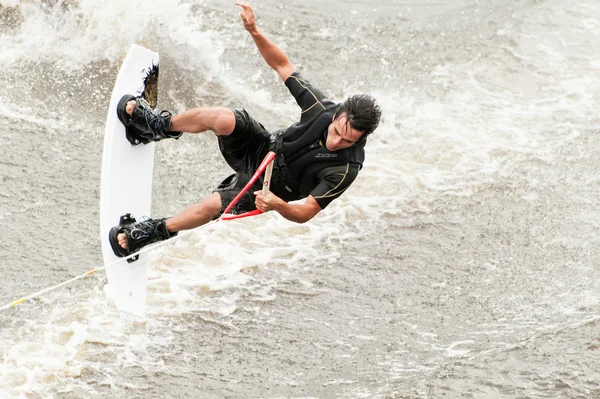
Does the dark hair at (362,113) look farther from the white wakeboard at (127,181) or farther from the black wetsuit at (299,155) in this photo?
the white wakeboard at (127,181)

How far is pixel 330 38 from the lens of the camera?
1118cm

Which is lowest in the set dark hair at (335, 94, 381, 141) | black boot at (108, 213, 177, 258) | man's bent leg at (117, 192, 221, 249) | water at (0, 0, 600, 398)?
water at (0, 0, 600, 398)

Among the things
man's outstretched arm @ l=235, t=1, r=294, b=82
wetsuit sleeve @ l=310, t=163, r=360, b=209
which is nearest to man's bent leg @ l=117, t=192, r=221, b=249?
wetsuit sleeve @ l=310, t=163, r=360, b=209

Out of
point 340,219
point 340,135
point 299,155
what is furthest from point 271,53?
point 340,219

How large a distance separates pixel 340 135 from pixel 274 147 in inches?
25.3

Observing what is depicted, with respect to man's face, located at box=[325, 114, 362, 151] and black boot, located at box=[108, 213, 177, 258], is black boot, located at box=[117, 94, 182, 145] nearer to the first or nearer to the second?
black boot, located at box=[108, 213, 177, 258]

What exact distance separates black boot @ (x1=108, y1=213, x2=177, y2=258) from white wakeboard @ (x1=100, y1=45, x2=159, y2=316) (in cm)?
5

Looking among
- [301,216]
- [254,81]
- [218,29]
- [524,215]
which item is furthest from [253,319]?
[218,29]

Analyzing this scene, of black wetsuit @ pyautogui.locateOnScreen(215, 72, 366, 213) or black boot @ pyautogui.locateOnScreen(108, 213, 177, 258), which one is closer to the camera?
black wetsuit @ pyautogui.locateOnScreen(215, 72, 366, 213)

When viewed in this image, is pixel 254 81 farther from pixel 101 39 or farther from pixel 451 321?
pixel 451 321

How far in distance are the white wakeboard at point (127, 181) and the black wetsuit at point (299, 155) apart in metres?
0.80

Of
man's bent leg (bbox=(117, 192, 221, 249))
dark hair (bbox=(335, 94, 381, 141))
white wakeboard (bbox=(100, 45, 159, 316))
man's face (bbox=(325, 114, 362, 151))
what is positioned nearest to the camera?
dark hair (bbox=(335, 94, 381, 141))

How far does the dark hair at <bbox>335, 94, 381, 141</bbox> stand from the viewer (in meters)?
5.34

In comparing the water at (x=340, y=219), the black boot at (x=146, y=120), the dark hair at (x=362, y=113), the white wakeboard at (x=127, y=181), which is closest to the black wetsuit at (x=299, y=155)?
the dark hair at (x=362, y=113)
